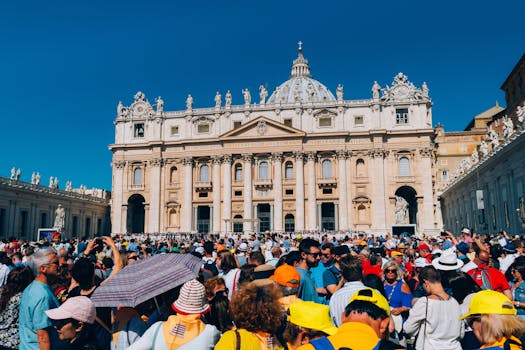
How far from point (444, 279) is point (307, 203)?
44389mm

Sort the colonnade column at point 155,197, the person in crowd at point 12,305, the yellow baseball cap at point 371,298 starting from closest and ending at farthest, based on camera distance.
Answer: the yellow baseball cap at point 371,298 → the person in crowd at point 12,305 → the colonnade column at point 155,197

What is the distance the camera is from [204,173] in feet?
176

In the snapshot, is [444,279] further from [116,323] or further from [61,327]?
[61,327]

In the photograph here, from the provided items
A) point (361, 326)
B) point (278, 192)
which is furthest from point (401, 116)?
point (361, 326)

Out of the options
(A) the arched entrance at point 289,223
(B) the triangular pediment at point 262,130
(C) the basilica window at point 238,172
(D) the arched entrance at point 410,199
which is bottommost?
(A) the arched entrance at point 289,223

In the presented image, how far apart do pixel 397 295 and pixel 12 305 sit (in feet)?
17.1

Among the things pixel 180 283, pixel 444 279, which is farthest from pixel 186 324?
pixel 444 279

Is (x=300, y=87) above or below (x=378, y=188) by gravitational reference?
above

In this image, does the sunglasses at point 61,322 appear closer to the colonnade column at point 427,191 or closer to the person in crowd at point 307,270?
the person in crowd at point 307,270

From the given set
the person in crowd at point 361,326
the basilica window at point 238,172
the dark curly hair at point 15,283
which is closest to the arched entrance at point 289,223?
the basilica window at point 238,172

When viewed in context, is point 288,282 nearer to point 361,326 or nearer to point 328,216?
point 361,326

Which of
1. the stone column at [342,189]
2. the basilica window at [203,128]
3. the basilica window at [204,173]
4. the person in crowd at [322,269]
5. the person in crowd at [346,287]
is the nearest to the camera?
the person in crowd at [346,287]

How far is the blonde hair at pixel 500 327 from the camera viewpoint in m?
3.36

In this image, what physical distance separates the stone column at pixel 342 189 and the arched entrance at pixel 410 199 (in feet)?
23.7
